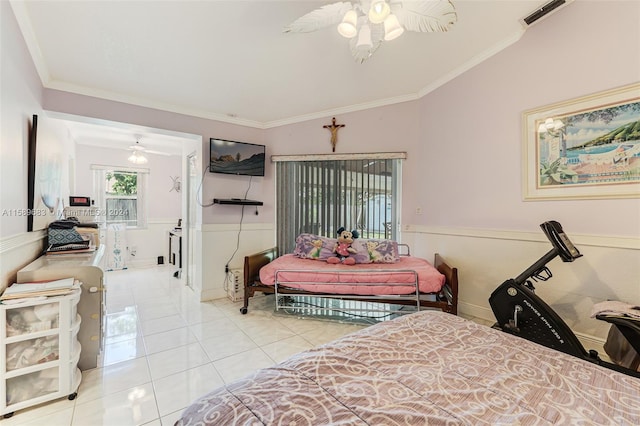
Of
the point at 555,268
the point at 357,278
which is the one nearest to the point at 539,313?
the point at 555,268

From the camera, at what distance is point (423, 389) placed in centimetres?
84

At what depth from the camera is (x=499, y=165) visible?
2758mm

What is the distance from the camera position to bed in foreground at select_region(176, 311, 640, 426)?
28.7 inches

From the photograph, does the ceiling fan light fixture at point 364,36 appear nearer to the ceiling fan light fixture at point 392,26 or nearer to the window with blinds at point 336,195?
the ceiling fan light fixture at point 392,26

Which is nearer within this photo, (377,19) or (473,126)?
(377,19)

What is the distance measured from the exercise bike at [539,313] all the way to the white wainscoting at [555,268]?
30 centimetres

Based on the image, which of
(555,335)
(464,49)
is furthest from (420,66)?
(555,335)

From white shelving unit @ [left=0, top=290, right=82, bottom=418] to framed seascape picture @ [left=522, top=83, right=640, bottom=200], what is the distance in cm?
380

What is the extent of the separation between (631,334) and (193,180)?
15.1ft

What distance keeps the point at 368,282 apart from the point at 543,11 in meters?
2.88

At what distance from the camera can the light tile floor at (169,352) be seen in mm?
1601

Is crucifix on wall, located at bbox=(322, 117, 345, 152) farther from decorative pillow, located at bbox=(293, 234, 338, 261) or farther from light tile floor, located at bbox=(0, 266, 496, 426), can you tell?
light tile floor, located at bbox=(0, 266, 496, 426)

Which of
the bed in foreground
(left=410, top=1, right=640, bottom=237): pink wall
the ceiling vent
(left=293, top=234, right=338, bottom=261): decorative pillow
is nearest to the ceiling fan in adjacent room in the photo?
(left=293, top=234, right=338, bottom=261): decorative pillow

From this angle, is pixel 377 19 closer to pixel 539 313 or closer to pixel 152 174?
pixel 539 313
